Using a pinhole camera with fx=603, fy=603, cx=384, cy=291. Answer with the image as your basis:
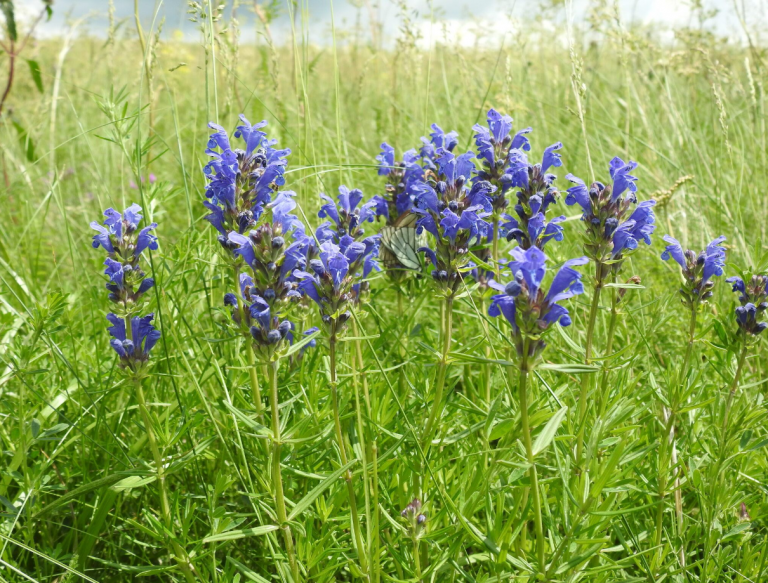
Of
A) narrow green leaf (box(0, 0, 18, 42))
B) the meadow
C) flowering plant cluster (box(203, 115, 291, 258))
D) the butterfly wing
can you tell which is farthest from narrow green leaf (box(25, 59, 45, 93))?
the butterfly wing

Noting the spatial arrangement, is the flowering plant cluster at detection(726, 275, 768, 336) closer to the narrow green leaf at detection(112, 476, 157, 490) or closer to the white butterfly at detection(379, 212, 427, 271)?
the white butterfly at detection(379, 212, 427, 271)

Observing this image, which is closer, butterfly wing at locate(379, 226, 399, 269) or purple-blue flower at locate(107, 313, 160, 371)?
purple-blue flower at locate(107, 313, 160, 371)

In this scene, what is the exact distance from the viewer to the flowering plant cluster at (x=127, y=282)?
2248 mm

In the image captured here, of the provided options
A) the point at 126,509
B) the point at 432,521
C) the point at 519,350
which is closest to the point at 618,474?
the point at 519,350

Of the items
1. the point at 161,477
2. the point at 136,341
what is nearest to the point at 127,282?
the point at 136,341

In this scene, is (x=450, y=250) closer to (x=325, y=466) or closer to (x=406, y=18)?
(x=325, y=466)

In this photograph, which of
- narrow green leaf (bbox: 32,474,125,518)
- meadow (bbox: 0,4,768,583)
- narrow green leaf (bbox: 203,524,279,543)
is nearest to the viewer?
narrow green leaf (bbox: 203,524,279,543)

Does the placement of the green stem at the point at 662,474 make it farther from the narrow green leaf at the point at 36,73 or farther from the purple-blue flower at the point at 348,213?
the narrow green leaf at the point at 36,73

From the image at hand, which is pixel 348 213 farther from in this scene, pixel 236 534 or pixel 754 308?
pixel 754 308

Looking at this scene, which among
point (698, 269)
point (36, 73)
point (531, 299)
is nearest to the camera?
point (531, 299)

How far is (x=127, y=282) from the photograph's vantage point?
2.28 m

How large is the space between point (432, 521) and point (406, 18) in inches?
133

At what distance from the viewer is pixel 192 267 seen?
345cm

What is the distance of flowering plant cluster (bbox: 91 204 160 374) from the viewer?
2.25m
